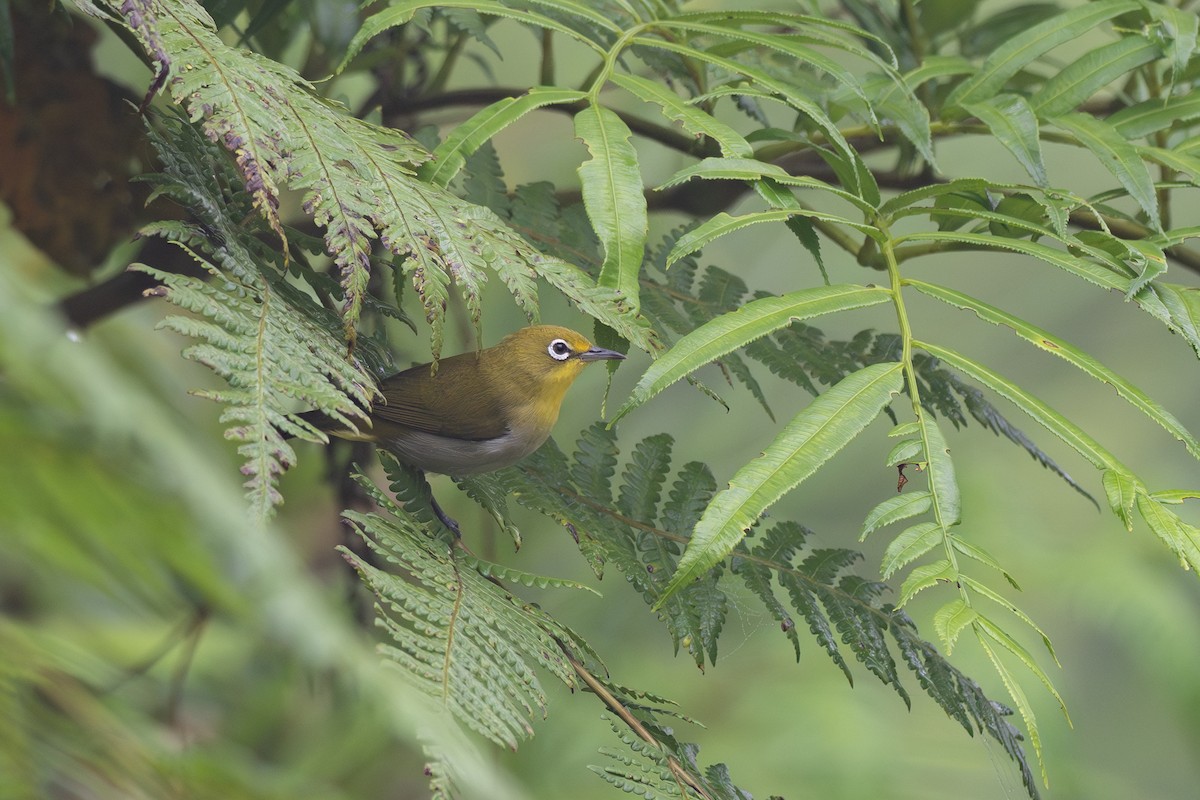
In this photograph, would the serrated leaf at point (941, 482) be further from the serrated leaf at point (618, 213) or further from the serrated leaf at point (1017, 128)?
the serrated leaf at point (1017, 128)

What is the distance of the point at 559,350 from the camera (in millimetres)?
1343

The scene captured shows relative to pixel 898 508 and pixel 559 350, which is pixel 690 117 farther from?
pixel 559 350

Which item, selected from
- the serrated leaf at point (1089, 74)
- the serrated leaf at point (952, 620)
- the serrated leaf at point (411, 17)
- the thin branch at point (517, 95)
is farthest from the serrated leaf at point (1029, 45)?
the serrated leaf at point (952, 620)

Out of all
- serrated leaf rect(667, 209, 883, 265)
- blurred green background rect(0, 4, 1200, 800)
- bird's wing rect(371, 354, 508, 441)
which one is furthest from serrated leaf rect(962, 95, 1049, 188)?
bird's wing rect(371, 354, 508, 441)

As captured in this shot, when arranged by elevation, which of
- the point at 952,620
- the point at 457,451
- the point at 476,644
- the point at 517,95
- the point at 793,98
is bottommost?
the point at 457,451

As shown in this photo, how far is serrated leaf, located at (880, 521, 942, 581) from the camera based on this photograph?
2.12ft

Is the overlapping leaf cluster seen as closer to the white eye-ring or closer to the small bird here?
the small bird

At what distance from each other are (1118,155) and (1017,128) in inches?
3.5

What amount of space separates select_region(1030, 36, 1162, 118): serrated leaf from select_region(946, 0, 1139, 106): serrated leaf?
0.03 metres

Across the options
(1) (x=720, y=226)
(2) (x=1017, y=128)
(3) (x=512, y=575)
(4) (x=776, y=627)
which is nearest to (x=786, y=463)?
(1) (x=720, y=226)

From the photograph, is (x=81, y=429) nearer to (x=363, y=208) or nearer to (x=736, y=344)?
(x=363, y=208)

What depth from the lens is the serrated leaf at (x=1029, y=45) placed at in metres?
1.06

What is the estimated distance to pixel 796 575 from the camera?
3.31 ft

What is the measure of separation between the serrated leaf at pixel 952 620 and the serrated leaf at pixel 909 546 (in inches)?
1.4
